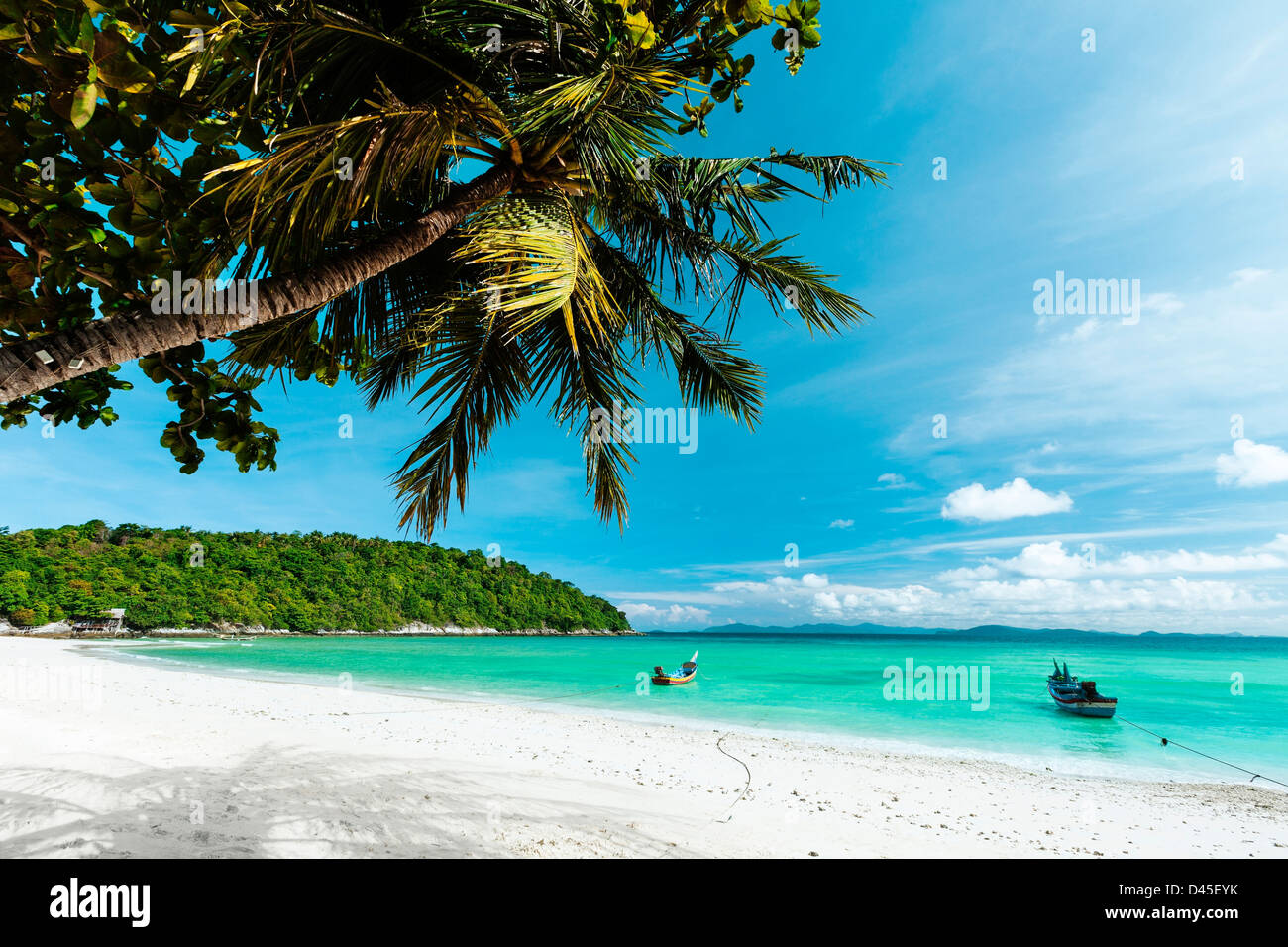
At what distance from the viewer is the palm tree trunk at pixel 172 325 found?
1.73 metres

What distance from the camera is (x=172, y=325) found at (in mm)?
1929

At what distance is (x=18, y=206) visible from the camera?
1835 mm

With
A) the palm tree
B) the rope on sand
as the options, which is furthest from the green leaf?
the rope on sand

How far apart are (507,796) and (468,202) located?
4711 millimetres

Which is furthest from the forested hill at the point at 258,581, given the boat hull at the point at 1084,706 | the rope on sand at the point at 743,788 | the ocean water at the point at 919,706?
the boat hull at the point at 1084,706

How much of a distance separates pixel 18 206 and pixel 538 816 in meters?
4.56

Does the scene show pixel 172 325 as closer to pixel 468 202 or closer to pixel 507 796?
pixel 468 202

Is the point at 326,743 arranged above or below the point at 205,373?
below

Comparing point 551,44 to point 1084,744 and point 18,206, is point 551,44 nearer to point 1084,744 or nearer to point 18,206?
point 18,206

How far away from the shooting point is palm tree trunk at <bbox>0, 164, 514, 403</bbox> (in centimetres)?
173

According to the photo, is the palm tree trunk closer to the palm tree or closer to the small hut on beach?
the palm tree

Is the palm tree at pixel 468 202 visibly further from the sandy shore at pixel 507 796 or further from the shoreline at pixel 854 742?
the shoreline at pixel 854 742
